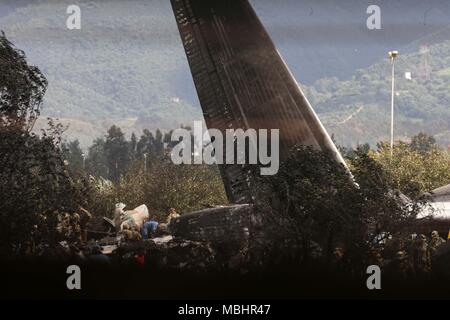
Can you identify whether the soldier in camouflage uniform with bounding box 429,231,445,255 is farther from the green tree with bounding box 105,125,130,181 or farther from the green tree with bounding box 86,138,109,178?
the green tree with bounding box 105,125,130,181

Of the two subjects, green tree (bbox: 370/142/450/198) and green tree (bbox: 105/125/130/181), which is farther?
green tree (bbox: 105/125/130/181)

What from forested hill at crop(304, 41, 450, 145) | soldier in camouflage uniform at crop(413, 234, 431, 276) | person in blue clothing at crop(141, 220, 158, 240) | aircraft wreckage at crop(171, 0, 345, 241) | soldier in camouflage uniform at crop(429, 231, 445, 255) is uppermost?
forested hill at crop(304, 41, 450, 145)

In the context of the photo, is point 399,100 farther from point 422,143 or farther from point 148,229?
point 148,229

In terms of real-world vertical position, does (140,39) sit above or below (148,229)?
above

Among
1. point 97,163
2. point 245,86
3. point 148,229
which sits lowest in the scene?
point 148,229

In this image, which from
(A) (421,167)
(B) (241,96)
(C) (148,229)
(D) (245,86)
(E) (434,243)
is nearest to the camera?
(E) (434,243)

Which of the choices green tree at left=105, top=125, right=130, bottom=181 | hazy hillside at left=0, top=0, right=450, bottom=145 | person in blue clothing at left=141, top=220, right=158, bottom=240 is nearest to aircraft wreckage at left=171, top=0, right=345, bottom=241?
hazy hillside at left=0, top=0, right=450, bottom=145

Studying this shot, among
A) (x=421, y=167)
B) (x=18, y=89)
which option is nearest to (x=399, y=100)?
(x=421, y=167)

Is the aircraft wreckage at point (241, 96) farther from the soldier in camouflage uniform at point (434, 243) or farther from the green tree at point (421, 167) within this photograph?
the green tree at point (421, 167)

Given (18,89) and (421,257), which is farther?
(18,89)

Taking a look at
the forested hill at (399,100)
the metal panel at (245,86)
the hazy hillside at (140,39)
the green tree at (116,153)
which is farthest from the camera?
the forested hill at (399,100)

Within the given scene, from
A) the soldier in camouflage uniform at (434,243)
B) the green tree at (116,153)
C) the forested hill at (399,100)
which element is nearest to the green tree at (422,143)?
the forested hill at (399,100)

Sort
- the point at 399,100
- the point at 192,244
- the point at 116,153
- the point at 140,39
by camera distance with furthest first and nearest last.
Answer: the point at 399,100 < the point at 116,153 < the point at 140,39 < the point at 192,244

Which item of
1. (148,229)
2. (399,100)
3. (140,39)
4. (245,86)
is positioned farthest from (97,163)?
(399,100)
